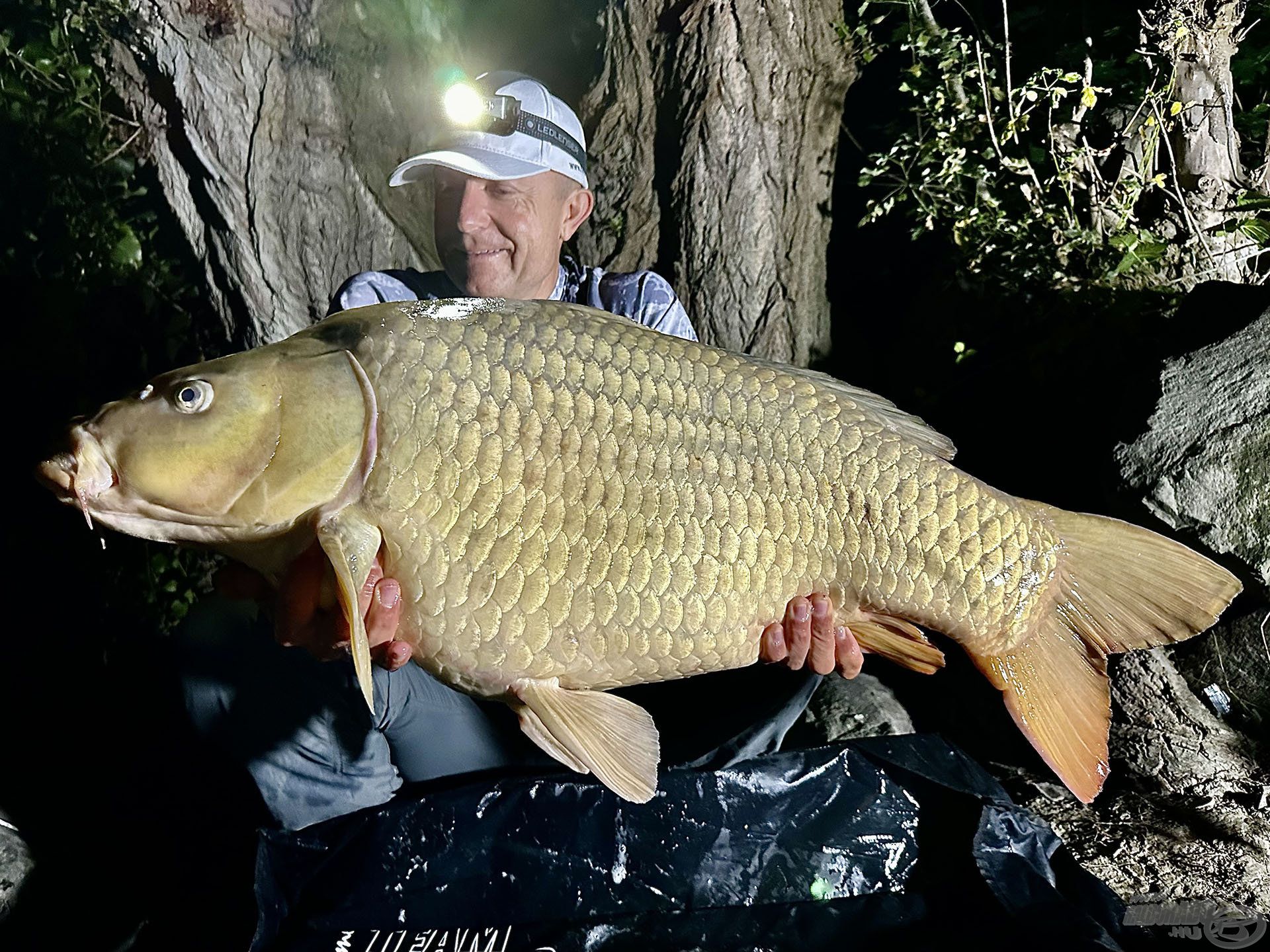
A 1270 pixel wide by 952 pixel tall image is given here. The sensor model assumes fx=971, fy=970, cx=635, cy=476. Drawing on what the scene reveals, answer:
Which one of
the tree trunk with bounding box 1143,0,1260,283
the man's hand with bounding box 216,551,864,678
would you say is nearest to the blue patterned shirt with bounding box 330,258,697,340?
the man's hand with bounding box 216,551,864,678

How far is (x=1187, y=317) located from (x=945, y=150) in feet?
2.46

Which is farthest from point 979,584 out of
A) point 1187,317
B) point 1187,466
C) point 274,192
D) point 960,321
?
point 274,192

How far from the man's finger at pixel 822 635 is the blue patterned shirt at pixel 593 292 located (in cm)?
84

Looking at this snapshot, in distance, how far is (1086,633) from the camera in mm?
1413

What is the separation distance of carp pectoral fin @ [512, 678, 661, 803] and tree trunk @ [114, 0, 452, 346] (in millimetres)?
1434

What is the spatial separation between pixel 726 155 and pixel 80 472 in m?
1.76

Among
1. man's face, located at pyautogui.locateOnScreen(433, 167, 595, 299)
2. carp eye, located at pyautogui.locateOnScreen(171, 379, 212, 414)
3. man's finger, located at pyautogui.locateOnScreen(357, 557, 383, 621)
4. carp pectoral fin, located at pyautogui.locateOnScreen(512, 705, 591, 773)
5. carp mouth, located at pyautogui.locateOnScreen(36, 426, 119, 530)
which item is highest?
man's face, located at pyautogui.locateOnScreen(433, 167, 595, 299)

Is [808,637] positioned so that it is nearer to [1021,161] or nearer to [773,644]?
[773,644]

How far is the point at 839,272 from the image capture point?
2.86 m

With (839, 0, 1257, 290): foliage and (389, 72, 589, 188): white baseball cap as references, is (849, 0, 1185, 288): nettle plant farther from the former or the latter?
(389, 72, 589, 188): white baseball cap

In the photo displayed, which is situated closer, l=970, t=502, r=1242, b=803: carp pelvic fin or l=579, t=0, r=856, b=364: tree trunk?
l=970, t=502, r=1242, b=803: carp pelvic fin

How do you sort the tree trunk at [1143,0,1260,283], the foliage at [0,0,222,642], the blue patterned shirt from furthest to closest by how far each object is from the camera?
the foliage at [0,0,222,642]
the tree trunk at [1143,0,1260,283]
the blue patterned shirt

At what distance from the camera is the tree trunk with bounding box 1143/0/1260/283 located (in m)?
2.32

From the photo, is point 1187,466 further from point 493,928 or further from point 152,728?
point 152,728
